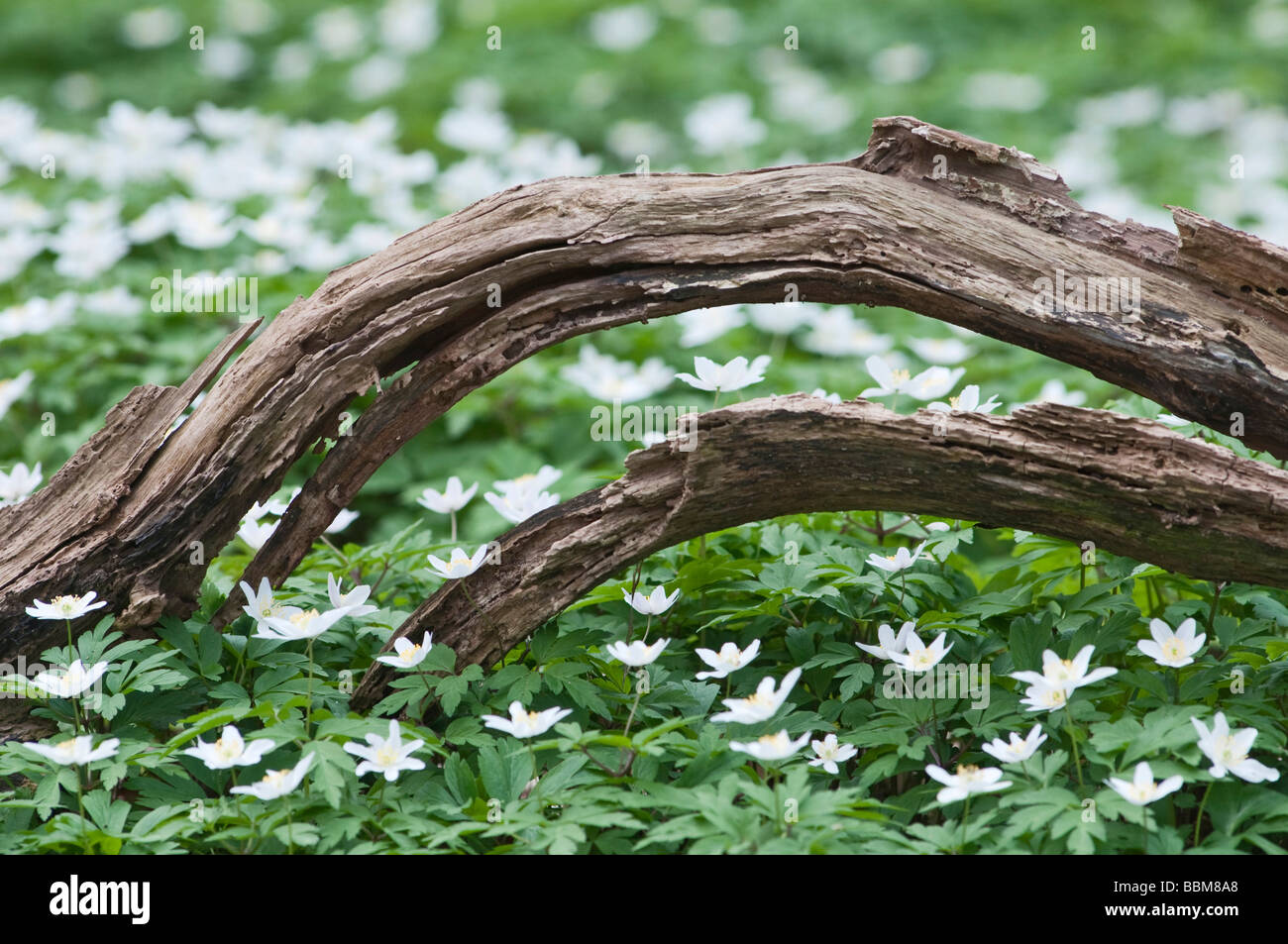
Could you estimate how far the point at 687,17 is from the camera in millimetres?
10398

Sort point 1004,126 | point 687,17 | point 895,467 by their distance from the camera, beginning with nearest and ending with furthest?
point 895,467 → point 1004,126 → point 687,17

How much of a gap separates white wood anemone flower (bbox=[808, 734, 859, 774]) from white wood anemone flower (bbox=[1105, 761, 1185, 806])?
0.50m

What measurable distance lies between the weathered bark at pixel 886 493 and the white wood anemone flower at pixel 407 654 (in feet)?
0.46

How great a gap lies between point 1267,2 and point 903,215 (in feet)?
32.3

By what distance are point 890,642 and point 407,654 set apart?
104 centimetres

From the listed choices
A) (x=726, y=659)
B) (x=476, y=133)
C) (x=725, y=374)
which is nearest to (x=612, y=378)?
(x=725, y=374)

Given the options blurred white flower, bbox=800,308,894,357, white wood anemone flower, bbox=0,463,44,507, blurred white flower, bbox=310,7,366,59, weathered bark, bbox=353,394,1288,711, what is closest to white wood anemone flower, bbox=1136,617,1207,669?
weathered bark, bbox=353,394,1288,711

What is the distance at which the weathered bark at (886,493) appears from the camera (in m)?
2.52

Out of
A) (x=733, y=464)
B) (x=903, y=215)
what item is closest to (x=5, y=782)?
(x=733, y=464)

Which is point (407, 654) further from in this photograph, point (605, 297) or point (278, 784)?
point (605, 297)

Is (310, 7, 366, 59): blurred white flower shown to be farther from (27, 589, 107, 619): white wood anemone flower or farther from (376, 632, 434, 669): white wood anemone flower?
(376, 632, 434, 669): white wood anemone flower

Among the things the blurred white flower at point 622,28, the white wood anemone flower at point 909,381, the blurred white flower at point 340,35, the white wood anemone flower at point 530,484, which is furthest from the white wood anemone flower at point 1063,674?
the blurred white flower at point 340,35
